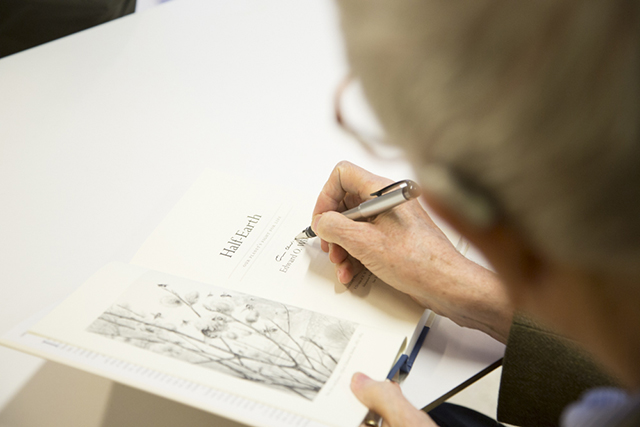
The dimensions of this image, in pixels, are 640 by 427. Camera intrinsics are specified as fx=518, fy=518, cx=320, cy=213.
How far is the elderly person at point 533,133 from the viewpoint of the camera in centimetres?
21

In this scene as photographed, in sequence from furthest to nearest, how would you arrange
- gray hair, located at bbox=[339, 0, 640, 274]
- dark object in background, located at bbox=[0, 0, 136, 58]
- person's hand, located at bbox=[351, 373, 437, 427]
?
1. dark object in background, located at bbox=[0, 0, 136, 58]
2. person's hand, located at bbox=[351, 373, 437, 427]
3. gray hair, located at bbox=[339, 0, 640, 274]

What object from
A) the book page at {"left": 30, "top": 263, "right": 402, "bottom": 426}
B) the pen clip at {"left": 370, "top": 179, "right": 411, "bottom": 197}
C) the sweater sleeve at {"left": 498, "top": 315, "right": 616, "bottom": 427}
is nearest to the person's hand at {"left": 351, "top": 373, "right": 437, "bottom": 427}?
the book page at {"left": 30, "top": 263, "right": 402, "bottom": 426}

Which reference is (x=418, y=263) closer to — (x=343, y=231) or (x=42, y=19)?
(x=343, y=231)

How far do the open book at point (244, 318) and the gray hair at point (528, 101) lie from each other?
0.98 ft

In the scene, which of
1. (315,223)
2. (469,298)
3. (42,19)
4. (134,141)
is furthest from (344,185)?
(42,19)

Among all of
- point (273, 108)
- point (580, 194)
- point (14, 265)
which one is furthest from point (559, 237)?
point (273, 108)

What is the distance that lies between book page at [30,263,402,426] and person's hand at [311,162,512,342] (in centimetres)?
8

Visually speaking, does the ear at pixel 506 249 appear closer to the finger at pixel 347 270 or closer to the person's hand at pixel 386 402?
the person's hand at pixel 386 402

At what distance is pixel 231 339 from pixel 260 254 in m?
0.15

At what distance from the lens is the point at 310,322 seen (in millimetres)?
557

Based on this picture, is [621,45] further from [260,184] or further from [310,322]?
[260,184]

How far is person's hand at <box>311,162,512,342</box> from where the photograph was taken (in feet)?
1.94

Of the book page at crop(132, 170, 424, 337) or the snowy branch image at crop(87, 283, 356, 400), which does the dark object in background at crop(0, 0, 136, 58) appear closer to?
the book page at crop(132, 170, 424, 337)

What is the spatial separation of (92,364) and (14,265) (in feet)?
0.94
